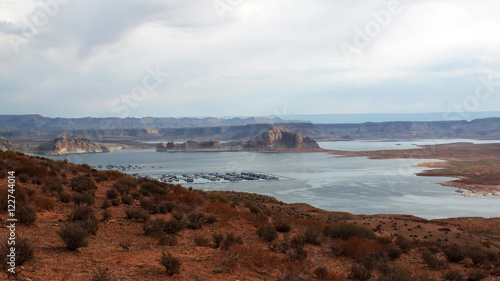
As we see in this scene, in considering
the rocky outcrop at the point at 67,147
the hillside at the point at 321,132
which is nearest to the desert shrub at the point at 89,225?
the rocky outcrop at the point at 67,147

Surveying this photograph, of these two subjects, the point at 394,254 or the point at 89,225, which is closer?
the point at 89,225

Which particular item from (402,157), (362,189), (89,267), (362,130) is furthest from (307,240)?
(362,130)

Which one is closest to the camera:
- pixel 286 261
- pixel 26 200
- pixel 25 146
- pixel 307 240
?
pixel 286 261

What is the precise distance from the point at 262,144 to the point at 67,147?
61058mm

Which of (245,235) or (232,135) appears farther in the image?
(232,135)

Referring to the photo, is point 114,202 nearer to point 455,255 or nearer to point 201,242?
point 201,242

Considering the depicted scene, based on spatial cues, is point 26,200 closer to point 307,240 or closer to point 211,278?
point 211,278

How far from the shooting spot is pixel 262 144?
125562 mm

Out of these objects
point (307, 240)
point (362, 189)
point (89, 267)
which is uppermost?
point (89, 267)

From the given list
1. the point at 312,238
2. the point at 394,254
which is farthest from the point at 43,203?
the point at 394,254

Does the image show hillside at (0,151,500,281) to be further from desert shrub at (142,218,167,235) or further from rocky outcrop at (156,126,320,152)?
rocky outcrop at (156,126,320,152)

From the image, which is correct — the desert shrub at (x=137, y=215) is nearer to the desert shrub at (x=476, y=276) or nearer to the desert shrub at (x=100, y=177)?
the desert shrub at (x=100, y=177)

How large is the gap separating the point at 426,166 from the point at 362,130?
136 meters

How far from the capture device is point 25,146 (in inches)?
4097
